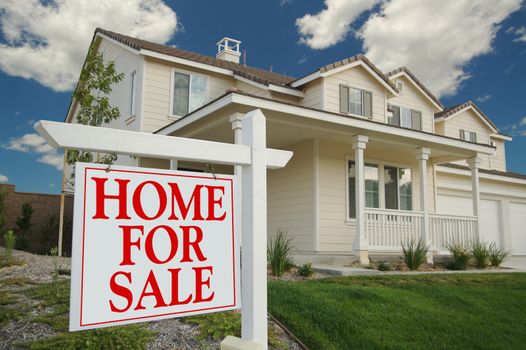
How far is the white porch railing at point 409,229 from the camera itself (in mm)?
9945

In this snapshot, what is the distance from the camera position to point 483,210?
16.4m

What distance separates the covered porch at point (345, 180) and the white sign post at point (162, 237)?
633cm

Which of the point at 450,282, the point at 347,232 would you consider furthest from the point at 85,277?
the point at 347,232

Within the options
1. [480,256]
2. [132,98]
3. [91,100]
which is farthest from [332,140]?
[132,98]

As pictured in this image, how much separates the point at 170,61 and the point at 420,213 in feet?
24.7

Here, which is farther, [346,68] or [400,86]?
[400,86]

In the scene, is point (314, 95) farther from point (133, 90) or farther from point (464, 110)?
point (464, 110)

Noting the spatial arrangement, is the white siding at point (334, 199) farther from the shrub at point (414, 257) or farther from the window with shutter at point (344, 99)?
the shrub at point (414, 257)

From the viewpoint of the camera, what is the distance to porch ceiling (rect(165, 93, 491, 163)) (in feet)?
29.7

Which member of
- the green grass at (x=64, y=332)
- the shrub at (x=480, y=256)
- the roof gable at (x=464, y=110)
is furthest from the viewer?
A: the roof gable at (x=464, y=110)

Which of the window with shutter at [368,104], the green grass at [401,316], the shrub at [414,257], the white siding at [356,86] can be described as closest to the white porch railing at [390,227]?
the shrub at [414,257]

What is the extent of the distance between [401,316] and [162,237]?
3.64 metres

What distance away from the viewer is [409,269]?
943cm

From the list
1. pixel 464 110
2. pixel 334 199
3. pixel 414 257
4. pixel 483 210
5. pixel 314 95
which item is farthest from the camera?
pixel 464 110
